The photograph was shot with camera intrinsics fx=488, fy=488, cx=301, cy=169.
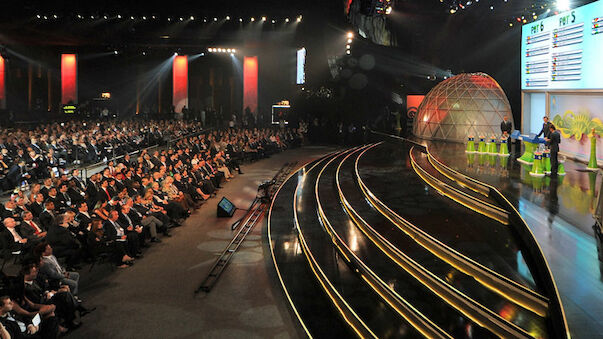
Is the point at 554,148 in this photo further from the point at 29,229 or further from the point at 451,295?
the point at 29,229

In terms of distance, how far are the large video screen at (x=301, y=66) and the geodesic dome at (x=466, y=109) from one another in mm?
11499

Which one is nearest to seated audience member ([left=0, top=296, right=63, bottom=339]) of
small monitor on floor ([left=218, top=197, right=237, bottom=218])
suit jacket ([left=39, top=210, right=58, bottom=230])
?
suit jacket ([left=39, top=210, right=58, bottom=230])

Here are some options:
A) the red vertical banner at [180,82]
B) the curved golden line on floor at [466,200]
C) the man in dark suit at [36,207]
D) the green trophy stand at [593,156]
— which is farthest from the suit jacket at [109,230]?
the red vertical banner at [180,82]

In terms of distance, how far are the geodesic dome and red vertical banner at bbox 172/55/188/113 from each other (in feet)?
62.4

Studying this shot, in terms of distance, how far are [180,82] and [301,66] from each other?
8916mm

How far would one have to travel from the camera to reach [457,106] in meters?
20.1

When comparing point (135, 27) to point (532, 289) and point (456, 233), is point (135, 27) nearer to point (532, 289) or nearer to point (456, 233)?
point (456, 233)

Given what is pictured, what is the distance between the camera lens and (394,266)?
24.3 feet

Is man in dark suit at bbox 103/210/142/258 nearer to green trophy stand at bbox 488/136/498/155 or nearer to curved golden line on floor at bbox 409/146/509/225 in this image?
curved golden line on floor at bbox 409/146/509/225

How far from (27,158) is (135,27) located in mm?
16636

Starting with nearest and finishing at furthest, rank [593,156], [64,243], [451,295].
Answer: [451,295]
[64,243]
[593,156]

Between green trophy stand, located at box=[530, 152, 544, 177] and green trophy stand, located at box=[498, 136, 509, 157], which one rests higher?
green trophy stand, located at box=[498, 136, 509, 157]

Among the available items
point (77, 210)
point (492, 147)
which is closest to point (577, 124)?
point (492, 147)

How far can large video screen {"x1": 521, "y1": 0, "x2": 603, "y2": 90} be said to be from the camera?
11656mm
